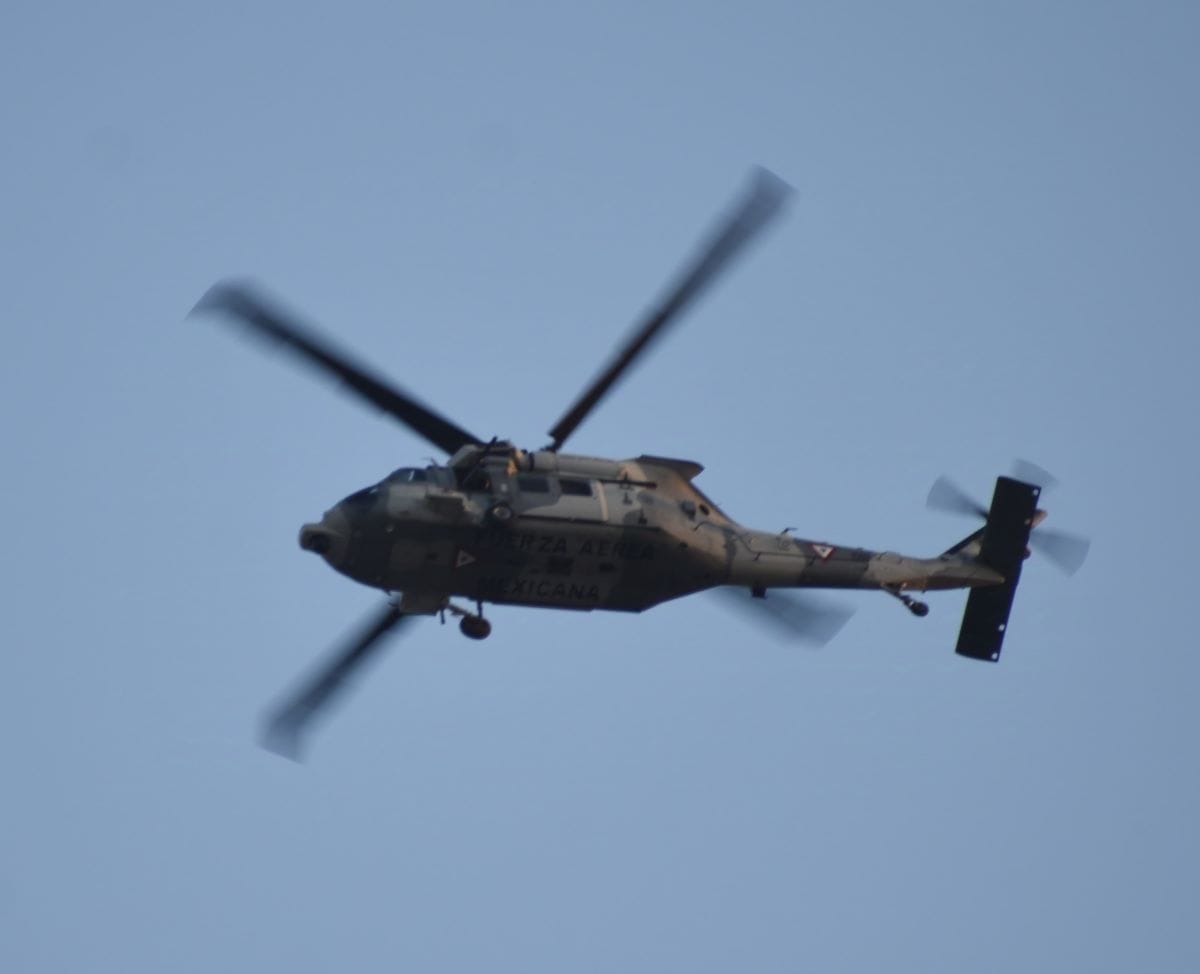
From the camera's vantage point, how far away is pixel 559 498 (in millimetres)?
31859

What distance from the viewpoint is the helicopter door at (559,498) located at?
31.6m

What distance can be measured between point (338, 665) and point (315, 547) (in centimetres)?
212

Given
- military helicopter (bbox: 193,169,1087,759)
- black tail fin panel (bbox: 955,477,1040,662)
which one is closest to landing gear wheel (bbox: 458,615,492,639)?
military helicopter (bbox: 193,169,1087,759)

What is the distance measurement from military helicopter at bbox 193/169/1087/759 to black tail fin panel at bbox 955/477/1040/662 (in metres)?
3.35

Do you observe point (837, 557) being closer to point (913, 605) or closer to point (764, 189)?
point (913, 605)

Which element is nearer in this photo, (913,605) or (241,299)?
(241,299)

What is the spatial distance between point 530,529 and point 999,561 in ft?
27.5

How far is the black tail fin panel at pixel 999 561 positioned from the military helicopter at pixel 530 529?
3347mm

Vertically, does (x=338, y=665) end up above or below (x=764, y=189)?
below

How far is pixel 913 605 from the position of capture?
34.6m

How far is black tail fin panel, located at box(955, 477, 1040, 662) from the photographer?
36.0 meters

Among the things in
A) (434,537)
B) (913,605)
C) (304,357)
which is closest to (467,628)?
(434,537)

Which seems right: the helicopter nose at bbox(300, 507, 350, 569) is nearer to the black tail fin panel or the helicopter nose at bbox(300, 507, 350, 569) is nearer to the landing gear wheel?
the landing gear wheel

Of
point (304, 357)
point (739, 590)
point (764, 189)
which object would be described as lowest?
point (304, 357)
